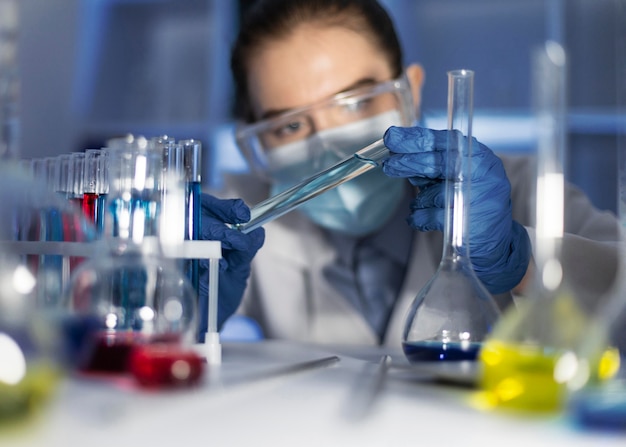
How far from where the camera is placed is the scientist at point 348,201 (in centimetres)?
134

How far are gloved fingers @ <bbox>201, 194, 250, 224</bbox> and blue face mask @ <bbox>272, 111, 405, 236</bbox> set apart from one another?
1.11 ft

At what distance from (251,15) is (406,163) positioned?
85 cm

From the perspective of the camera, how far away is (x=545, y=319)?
2.29ft

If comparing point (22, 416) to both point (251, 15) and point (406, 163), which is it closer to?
point (406, 163)

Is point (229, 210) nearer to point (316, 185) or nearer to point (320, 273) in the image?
point (316, 185)

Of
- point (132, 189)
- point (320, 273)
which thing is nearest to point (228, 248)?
point (132, 189)

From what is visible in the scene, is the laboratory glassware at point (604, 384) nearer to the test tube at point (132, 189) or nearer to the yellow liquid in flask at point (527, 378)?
the yellow liquid in flask at point (527, 378)

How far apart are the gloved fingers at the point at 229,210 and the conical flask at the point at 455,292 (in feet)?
1.40

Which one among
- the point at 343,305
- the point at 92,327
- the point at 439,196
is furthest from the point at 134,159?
the point at 343,305

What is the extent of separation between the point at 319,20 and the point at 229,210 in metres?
Answer: 0.69

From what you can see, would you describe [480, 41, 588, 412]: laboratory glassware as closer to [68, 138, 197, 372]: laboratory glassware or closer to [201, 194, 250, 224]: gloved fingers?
[68, 138, 197, 372]: laboratory glassware

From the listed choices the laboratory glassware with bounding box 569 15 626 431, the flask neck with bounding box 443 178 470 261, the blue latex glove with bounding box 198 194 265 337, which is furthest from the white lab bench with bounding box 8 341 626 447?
the blue latex glove with bounding box 198 194 265 337

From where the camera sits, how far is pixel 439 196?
130cm

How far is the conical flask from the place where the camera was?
0.91 metres
